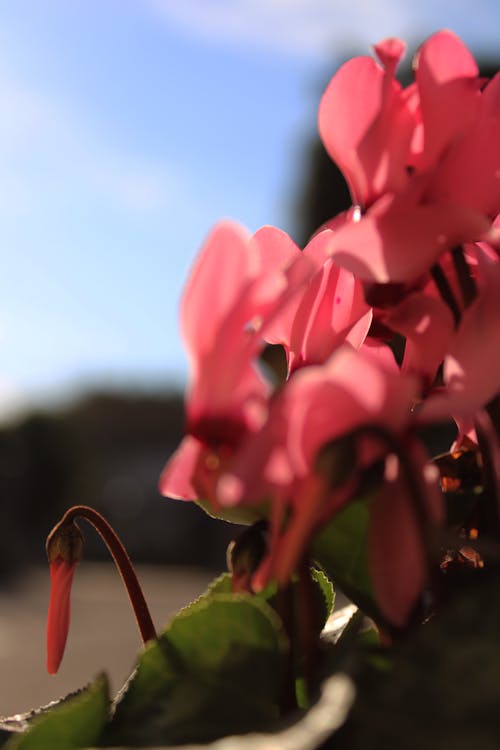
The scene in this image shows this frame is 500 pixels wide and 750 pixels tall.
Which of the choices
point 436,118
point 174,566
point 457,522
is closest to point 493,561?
point 457,522

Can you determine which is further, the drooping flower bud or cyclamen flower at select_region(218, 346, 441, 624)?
the drooping flower bud

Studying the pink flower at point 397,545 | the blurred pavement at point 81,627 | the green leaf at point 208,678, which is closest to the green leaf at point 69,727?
the green leaf at point 208,678

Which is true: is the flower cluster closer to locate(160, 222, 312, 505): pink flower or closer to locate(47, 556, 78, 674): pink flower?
locate(160, 222, 312, 505): pink flower

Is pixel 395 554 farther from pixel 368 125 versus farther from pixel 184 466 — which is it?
pixel 368 125

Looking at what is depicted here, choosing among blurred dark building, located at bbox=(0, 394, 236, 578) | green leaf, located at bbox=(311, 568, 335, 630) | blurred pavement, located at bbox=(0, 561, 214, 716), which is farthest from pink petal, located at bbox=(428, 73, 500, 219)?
blurred dark building, located at bbox=(0, 394, 236, 578)

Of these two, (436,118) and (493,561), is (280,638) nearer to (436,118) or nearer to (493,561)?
(493,561)

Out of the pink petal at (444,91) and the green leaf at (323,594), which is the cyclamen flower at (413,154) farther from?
the green leaf at (323,594)
